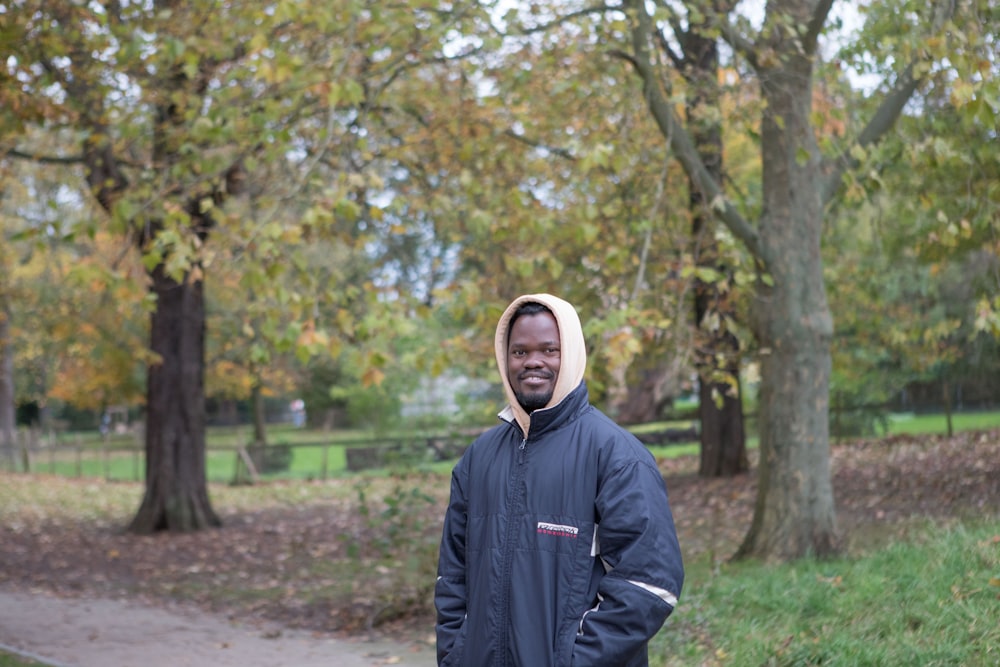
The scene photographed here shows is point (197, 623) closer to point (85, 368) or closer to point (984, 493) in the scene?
point (984, 493)

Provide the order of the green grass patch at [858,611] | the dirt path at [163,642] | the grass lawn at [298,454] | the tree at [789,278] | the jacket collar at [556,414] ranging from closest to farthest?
the jacket collar at [556,414] < the green grass patch at [858,611] < the dirt path at [163,642] < the tree at [789,278] < the grass lawn at [298,454]

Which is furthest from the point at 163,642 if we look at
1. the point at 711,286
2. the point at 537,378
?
the point at 537,378

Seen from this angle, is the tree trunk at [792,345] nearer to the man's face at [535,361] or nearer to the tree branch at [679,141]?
the tree branch at [679,141]

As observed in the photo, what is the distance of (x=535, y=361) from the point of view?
11.3 ft

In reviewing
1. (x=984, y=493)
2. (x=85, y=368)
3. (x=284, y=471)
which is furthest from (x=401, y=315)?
(x=85, y=368)

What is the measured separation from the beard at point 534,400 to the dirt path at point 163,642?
17.0ft

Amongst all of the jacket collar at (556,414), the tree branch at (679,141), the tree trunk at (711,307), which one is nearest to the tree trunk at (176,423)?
the tree trunk at (711,307)

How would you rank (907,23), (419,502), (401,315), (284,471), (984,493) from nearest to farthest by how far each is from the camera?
(401,315)
(907,23)
(419,502)
(984,493)
(284,471)

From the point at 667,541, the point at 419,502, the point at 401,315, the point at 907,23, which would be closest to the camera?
the point at 667,541

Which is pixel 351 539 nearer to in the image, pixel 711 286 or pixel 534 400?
pixel 711 286

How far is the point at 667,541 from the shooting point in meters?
Answer: 3.21

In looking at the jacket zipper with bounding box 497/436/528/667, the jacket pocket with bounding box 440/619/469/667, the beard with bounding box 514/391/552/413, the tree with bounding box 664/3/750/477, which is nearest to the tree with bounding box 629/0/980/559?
the tree with bounding box 664/3/750/477

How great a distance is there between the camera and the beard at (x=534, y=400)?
11.2 feet

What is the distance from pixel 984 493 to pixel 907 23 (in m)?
5.09
